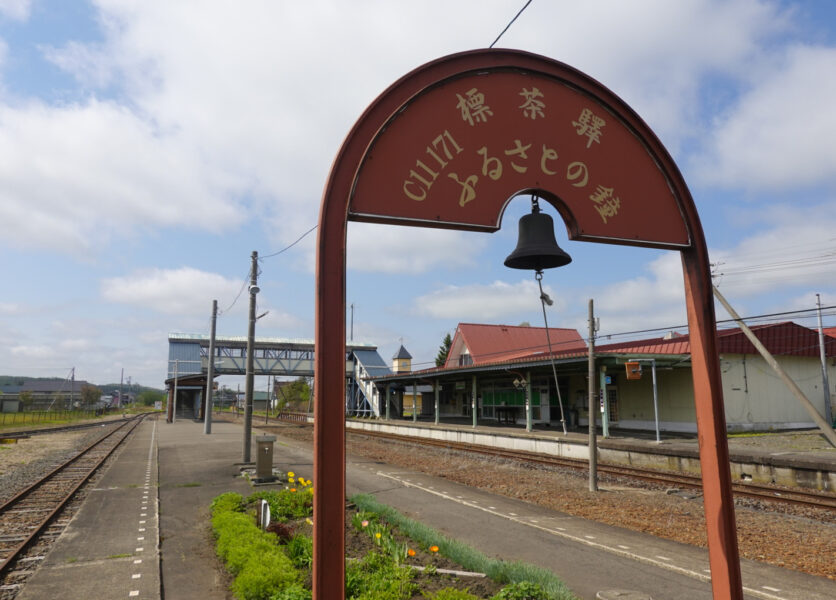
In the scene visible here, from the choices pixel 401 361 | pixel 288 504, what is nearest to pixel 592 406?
pixel 288 504

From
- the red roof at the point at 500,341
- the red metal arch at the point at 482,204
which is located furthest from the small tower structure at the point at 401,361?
the red metal arch at the point at 482,204

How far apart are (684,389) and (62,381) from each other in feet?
411

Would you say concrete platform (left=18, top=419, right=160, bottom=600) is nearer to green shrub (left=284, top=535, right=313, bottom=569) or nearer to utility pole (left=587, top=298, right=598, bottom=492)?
green shrub (left=284, top=535, right=313, bottom=569)

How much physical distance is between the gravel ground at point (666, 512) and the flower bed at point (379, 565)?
160 inches

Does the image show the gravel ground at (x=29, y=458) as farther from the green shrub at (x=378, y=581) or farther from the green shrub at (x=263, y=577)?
the green shrub at (x=378, y=581)

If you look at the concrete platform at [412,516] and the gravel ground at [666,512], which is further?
the gravel ground at [666,512]

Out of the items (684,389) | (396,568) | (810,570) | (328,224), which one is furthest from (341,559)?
(684,389)

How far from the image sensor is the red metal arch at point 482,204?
247cm

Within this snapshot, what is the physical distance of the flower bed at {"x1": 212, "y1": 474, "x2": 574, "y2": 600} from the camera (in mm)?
5363

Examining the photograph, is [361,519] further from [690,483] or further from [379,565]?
[690,483]

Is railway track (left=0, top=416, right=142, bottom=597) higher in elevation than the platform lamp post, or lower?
lower

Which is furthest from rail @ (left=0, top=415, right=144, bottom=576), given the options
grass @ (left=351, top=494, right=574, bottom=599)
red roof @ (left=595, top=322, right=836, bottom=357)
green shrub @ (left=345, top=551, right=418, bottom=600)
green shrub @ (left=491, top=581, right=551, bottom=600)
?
red roof @ (left=595, top=322, right=836, bottom=357)

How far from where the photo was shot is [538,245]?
11.7 feet

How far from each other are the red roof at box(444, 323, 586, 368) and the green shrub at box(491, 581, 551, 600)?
3590cm
